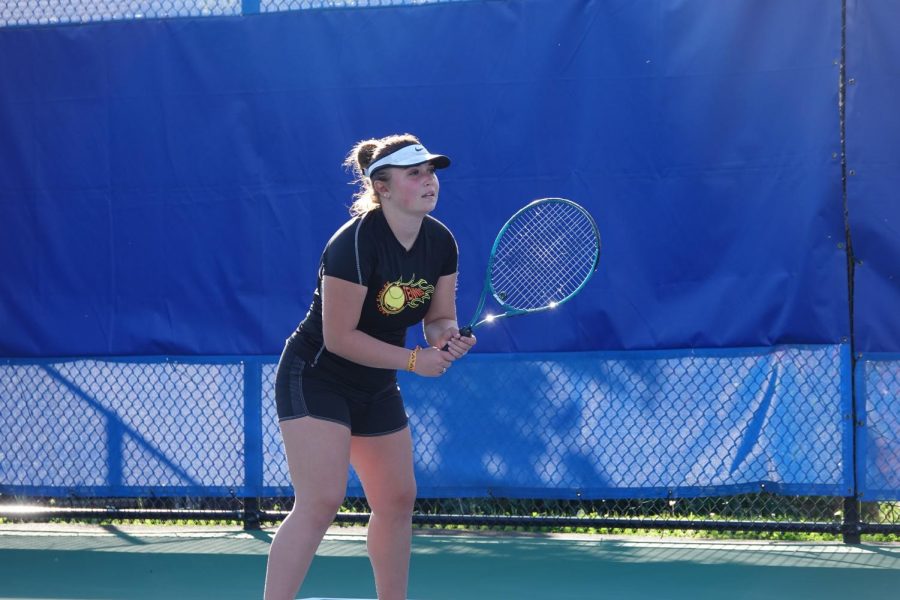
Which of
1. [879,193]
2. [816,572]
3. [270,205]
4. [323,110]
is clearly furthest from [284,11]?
[816,572]

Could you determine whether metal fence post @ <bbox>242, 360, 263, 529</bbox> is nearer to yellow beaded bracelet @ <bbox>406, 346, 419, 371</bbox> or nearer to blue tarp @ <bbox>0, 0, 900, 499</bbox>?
blue tarp @ <bbox>0, 0, 900, 499</bbox>

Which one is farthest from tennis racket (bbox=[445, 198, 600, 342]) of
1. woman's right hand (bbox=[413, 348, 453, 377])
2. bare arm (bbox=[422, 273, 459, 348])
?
woman's right hand (bbox=[413, 348, 453, 377])

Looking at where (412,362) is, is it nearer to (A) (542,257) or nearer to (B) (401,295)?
(B) (401,295)

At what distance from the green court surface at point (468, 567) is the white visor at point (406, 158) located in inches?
78.7

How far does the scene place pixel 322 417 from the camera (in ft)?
11.8

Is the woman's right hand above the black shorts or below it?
above

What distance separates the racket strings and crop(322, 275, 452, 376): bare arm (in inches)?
57.9

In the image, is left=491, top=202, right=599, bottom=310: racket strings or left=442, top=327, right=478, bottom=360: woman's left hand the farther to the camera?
left=491, top=202, right=599, bottom=310: racket strings

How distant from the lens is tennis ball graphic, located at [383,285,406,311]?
364 centimetres

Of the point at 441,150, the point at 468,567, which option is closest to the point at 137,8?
the point at 441,150

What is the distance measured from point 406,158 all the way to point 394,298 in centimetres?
42

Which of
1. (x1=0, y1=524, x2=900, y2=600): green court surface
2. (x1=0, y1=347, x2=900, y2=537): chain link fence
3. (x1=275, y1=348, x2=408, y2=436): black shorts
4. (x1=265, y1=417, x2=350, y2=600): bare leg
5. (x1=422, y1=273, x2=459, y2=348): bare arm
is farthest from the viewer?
(x1=0, y1=347, x2=900, y2=537): chain link fence

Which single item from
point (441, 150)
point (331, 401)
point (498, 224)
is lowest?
point (331, 401)

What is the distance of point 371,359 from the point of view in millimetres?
3596
